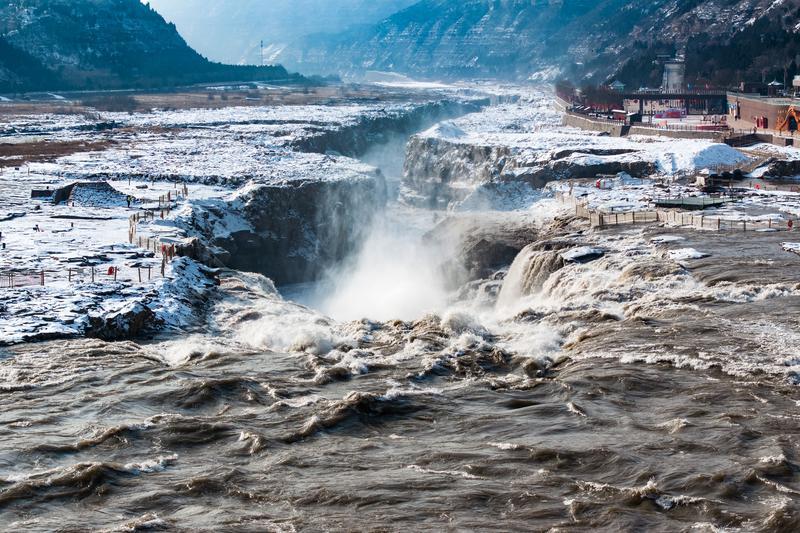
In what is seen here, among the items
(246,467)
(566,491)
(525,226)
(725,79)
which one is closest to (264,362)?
(246,467)

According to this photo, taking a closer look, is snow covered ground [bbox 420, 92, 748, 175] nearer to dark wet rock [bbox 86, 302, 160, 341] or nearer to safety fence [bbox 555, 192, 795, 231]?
safety fence [bbox 555, 192, 795, 231]

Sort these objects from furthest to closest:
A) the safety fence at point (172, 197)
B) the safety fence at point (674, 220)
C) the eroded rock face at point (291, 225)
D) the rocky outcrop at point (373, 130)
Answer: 1. the rocky outcrop at point (373, 130)
2. the eroded rock face at point (291, 225)
3. the safety fence at point (172, 197)
4. the safety fence at point (674, 220)

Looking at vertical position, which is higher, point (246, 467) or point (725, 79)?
point (725, 79)

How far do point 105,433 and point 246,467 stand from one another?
4.88m

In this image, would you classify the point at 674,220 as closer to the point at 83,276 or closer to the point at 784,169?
the point at 784,169

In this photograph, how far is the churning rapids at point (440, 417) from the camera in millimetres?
27031

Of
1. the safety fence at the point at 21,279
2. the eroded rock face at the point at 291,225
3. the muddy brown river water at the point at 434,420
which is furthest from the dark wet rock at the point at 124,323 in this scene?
the eroded rock face at the point at 291,225

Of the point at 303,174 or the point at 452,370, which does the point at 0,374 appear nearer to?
the point at 452,370

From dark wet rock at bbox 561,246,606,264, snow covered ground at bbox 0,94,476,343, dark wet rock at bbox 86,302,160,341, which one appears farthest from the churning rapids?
snow covered ground at bbox 0,94,476,343

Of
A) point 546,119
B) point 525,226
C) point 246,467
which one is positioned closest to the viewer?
point 246,467

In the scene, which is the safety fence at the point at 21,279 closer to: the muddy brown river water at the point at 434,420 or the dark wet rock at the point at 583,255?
the muddy brown river water at the point at 434,420

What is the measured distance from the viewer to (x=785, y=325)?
40969 mm

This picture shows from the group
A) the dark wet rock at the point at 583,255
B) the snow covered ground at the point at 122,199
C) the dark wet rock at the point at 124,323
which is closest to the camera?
the dark wet rock at the point at 124,323

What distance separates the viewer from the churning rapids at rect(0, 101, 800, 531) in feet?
88.7
